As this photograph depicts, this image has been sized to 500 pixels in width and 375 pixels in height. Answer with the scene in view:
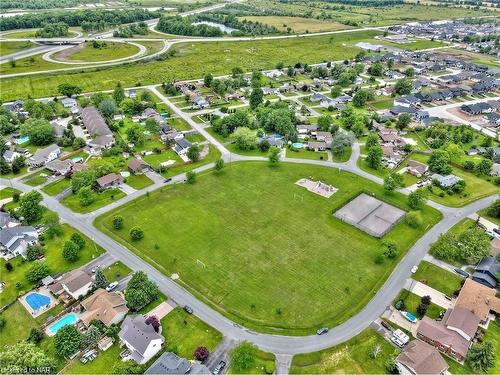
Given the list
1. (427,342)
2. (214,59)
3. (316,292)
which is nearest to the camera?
(427,342)

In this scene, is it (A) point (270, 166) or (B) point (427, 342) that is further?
(A) point (270, 166)

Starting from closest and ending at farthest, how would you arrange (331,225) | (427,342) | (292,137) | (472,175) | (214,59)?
(427,342) → (331,225) → (472,175) → (292,137) → (214,59)

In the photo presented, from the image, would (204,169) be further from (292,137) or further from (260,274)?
(260,274)

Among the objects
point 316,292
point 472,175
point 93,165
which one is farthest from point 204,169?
point 472,175

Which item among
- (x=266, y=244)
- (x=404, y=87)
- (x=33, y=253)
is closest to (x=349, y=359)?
(x=266, y=244)

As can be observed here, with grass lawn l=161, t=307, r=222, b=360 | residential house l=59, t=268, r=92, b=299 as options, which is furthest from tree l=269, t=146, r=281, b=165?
residential house l=59, t=268, r=92, b=299
